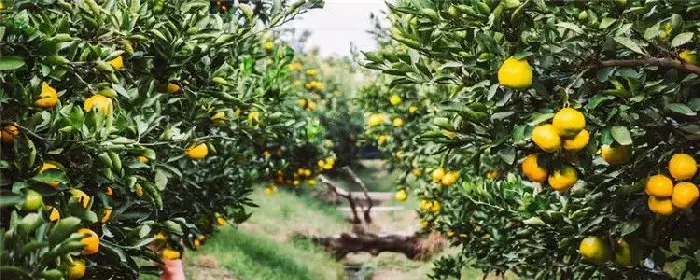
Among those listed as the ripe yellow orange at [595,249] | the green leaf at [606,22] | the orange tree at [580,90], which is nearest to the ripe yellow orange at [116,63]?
the orange tree at [580,90]

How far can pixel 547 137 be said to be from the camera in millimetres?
2365

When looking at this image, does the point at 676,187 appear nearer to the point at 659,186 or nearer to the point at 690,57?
the point at 659,186

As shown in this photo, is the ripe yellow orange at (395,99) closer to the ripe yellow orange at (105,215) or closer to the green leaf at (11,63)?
the ripe yellow orange at (105,215)

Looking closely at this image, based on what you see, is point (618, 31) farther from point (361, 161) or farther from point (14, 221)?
point (361, 161)

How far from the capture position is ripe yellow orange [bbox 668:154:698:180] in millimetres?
2521

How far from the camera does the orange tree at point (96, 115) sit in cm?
226

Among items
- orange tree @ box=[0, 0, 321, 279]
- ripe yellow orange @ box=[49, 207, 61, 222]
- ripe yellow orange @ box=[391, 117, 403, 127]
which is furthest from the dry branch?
ripe yellow orange @ box=[49, 207, 61, 222]

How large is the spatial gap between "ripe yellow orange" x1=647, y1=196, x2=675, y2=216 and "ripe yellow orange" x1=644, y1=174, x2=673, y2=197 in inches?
1.3

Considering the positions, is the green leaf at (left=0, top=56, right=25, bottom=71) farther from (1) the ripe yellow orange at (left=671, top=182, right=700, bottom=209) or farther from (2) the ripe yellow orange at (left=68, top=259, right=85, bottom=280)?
(1) the ripe yellow orange at (left=671, top=182, right=700, bottom=209)

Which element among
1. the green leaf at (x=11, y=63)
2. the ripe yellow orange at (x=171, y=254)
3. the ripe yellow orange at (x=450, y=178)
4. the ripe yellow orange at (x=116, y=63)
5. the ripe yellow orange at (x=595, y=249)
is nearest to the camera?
the green leaf at (x=11, y=63)

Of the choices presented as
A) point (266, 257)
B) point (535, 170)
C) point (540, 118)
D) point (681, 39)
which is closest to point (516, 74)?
point (540, 118)

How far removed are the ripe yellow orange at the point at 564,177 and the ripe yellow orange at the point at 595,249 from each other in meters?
0.54

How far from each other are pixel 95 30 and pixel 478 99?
5.05ft

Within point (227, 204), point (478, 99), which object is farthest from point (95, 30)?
point (227, 204)
